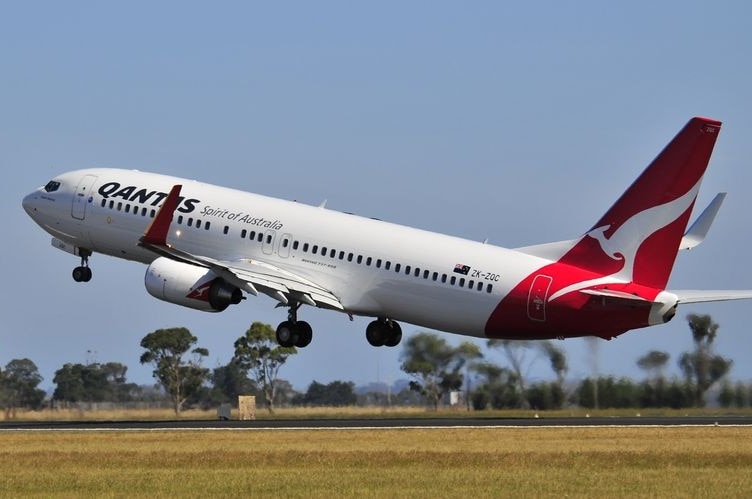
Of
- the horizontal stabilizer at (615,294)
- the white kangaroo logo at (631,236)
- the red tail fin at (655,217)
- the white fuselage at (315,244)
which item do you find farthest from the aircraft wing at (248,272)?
the horizontal stabilizer at (615,294)

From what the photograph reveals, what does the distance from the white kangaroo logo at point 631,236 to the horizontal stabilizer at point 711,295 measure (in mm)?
2243

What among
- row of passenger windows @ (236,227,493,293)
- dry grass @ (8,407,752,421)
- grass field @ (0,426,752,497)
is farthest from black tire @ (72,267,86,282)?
grass field @ (0,426,752,497)

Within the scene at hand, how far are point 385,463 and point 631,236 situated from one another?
1820 centimetres

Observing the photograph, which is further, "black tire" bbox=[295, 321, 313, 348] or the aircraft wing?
"black tire" bbox=[295, 321, 313, 348]

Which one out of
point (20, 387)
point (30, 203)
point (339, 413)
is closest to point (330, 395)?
point (20, 387)

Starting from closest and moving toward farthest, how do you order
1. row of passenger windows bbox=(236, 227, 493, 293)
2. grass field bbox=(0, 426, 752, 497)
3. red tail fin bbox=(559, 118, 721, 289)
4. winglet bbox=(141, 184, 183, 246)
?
grass field bbox=(0, 426, 752, 497), red tail fin bbox=(559, 118, 721, 289), row of passenger windows bbox=(236, 227, 493, 293), winglet bbox=(141, 184, 183, 246)

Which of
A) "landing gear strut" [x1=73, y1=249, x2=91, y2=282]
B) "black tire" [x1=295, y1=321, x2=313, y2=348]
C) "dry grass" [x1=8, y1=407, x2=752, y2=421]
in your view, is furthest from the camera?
"landing gear strut" [x1=73, y1=249, x2=91, y2=282]

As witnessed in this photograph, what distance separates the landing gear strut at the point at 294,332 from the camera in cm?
6662

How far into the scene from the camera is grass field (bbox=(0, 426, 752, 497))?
38344 millimetres

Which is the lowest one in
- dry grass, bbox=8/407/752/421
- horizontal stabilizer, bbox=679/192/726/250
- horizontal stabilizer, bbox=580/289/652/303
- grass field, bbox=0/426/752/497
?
grass field, bbox=0/426/752/497

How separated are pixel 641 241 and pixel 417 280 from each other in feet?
29.7

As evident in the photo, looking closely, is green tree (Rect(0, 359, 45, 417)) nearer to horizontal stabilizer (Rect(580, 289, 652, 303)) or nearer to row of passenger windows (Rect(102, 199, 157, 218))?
row of passenger windows (Rect(102, 199, 157, 218))

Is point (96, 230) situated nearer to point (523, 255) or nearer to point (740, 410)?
point (523, 255)

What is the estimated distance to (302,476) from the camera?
4138 cm
